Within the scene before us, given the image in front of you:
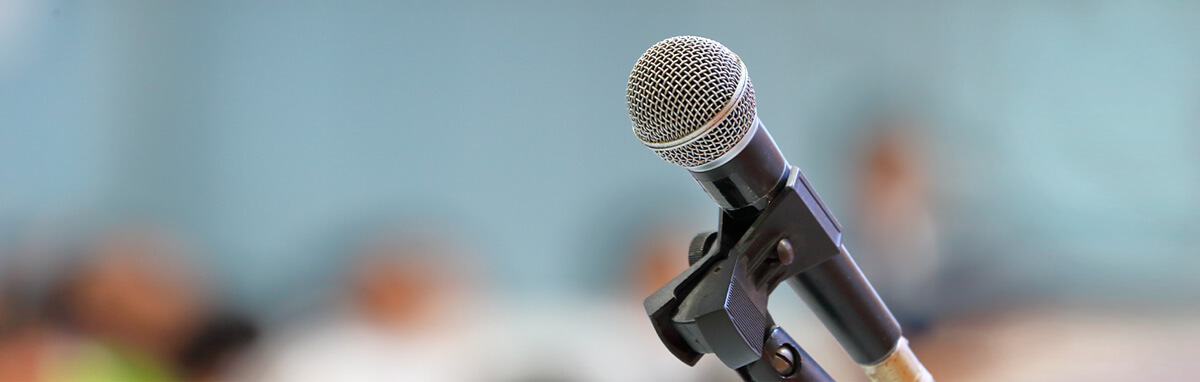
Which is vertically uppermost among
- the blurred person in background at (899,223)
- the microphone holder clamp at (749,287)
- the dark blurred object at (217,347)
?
the dark blurred object at (217,347)

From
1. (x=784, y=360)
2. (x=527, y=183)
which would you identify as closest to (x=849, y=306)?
(x=784, y=360)

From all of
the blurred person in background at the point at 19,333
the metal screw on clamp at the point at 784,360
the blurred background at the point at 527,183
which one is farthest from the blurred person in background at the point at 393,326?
the metal screw on clamp at the point at 784,360

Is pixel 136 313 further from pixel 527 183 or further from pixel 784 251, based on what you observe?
pixel 784 251

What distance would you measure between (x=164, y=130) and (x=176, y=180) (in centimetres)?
12

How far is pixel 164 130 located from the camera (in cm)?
167

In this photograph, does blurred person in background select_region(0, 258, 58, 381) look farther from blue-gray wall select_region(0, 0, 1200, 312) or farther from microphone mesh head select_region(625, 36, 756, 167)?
microphone mesh head select_region(625, 36, 756, 167)

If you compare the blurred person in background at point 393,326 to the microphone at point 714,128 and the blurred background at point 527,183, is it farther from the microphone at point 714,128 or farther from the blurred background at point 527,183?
the microphone at point 714,128

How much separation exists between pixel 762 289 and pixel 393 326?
4.17 feet

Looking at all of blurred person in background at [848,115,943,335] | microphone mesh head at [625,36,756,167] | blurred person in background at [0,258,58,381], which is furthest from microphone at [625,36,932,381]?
blurred person in background at [0,258,58,381]

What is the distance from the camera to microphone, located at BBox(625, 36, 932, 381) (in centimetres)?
61

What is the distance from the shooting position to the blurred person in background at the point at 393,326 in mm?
1694

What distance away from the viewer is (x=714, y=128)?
61cm

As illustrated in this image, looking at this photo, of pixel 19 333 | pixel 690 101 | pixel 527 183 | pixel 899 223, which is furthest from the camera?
pixel 899 223

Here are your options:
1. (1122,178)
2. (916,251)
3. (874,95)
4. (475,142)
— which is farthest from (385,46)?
(1122,178)
